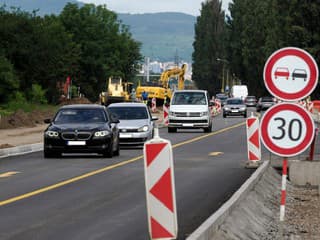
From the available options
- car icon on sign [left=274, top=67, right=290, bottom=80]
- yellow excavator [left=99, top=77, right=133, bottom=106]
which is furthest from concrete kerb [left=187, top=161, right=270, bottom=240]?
yellow excavator [left=99, top=77, right=133, bottom=106]

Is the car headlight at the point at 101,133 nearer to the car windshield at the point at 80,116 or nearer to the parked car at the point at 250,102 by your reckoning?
the car windshield at the point at 80,116

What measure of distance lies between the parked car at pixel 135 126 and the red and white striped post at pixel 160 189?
84.8 feet

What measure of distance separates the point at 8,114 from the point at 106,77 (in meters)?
56.2

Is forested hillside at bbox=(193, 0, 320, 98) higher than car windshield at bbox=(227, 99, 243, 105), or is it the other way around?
forested hillside at bbox=(193, 0, 320, 98)

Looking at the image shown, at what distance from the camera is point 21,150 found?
117 feet

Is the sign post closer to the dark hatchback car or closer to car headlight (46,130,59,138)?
the dark hatchback car

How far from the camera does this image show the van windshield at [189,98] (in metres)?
52.2

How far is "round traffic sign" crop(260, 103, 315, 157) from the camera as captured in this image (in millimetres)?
14195

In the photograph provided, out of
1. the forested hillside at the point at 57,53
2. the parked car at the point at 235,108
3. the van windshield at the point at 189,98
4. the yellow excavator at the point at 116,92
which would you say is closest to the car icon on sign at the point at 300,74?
the van windshield at the point at 189,98

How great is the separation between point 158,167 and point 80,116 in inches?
833

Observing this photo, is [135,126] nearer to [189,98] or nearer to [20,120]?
[189,98]

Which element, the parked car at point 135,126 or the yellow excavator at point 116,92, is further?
the yellow excavator at point 116,92

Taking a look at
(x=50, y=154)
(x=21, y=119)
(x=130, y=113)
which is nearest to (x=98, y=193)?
(x=50, y=154)

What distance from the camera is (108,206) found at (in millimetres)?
16969
